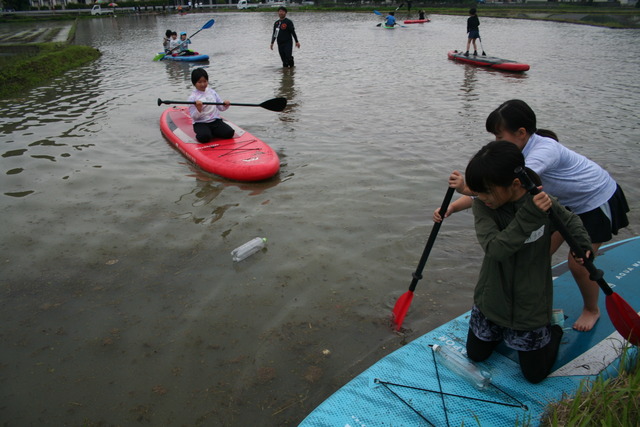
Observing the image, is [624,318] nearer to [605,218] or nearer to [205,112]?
[605,218]

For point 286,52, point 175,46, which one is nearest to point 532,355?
point 286,52

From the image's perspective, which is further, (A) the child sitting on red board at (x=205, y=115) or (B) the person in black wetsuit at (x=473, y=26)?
(B) the person in black wetsuit at (x=473, y=26)

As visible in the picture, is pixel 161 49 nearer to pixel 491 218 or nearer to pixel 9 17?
pixel 491 218

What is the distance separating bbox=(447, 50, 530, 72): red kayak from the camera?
532 inches

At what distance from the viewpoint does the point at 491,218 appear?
249 cm

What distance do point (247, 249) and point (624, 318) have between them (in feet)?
10.5

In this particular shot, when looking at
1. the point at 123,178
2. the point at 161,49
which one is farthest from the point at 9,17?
the point at 123,178

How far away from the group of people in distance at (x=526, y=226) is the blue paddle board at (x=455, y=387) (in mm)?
91

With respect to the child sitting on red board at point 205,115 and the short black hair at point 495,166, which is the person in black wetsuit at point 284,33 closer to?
the child sitting on red board at point 205,115

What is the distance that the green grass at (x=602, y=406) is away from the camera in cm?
220

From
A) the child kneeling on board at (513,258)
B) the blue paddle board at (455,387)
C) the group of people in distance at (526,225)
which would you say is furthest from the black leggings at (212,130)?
the child kneeling on board at (513,258)

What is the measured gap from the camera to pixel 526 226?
7.43 feet

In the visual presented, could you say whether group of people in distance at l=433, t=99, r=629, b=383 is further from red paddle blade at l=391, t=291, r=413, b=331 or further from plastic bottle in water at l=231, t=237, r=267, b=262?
plastic bottle in water at l=231, t=237, r=267, b=262

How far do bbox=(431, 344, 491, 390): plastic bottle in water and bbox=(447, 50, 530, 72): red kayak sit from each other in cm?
1274
